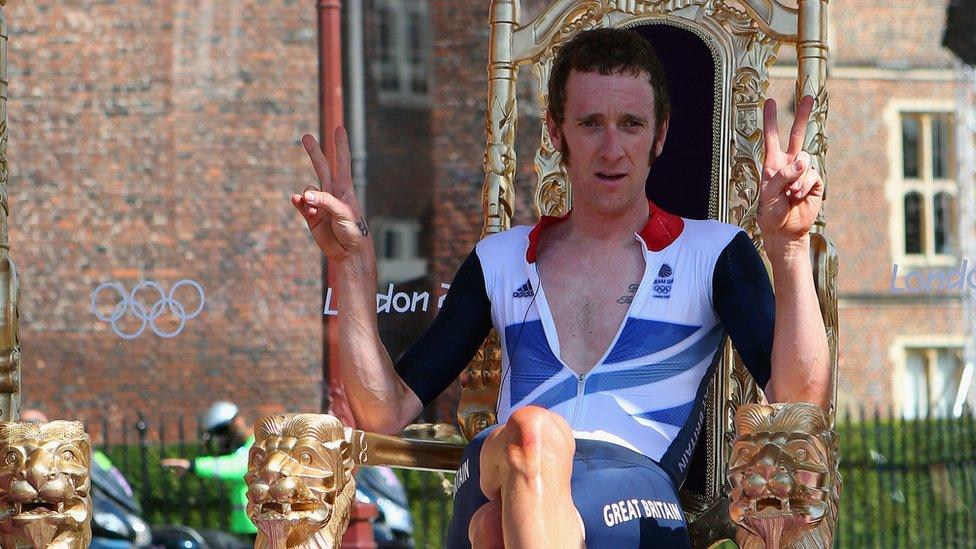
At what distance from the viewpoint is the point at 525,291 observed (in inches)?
110

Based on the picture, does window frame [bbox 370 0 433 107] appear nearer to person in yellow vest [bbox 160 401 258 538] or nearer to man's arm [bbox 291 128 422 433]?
person in yellow vest [bbox 160 401 258 538]

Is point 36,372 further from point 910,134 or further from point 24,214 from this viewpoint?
point 910,134

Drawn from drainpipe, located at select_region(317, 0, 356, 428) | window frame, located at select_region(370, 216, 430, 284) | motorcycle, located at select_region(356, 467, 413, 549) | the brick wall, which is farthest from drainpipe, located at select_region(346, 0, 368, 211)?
motorcycle, located at select_region(356, 467, 413, 549)

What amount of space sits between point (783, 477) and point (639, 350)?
1.90 feet

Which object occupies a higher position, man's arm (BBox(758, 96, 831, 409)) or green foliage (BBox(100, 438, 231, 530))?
man's arm (BBox(758, 96, 831, 409))

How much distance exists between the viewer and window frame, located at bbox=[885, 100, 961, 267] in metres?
6.46

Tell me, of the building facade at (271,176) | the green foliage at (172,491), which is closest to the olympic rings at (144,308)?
the building facade at (271,176)

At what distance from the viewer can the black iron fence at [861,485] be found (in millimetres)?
6652

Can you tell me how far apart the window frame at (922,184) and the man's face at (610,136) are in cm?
314

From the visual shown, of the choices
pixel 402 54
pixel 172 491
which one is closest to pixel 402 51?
pixel 402 54

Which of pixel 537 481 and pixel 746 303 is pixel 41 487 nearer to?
pixel 537 481

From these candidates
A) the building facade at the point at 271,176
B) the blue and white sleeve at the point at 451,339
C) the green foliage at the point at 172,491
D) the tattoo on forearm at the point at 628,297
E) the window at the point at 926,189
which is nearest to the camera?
the tattoo on forearm at the point at 628,297

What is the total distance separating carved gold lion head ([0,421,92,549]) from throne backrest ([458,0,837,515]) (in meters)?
0.98

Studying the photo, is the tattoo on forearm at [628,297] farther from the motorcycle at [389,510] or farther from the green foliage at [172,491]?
the green foliage at [172,491]
